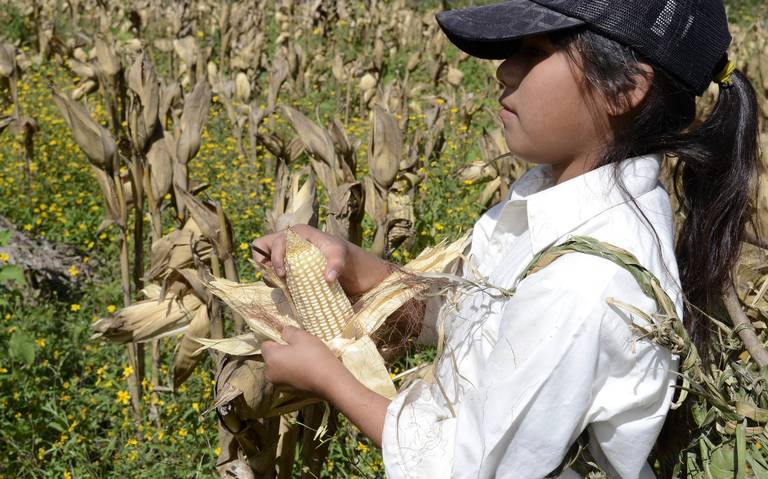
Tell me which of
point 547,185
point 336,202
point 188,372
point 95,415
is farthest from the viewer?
point 95,415

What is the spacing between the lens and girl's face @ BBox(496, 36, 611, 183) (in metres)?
1.21

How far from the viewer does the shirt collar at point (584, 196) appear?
1.23m

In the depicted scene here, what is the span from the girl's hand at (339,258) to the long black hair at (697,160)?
570 mm

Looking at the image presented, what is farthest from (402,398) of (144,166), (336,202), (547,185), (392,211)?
(144,166)

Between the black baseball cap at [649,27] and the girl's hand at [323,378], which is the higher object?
the black baseball cap at [649,27]

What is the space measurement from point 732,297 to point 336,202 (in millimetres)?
1015

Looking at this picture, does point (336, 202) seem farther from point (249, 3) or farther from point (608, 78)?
point (249, 3)

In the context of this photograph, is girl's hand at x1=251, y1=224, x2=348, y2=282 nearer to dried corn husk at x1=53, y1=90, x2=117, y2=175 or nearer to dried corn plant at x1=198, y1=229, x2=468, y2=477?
dried corn plant at x1=198, y1=229, x2=468, y2=477

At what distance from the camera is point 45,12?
9914 mm

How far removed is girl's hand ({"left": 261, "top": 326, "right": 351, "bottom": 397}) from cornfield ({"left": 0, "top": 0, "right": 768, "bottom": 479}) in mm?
79

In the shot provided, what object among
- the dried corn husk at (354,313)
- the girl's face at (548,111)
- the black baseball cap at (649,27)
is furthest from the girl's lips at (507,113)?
the dried corn husk at (354,313)

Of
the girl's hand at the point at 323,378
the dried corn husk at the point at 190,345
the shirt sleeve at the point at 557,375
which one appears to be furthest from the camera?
the dried corn husk at the point at 190,345

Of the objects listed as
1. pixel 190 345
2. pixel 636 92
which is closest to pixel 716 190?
pixel 636 92

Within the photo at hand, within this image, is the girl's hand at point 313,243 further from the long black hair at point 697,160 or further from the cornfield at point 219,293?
the long black hair at point 697,160
